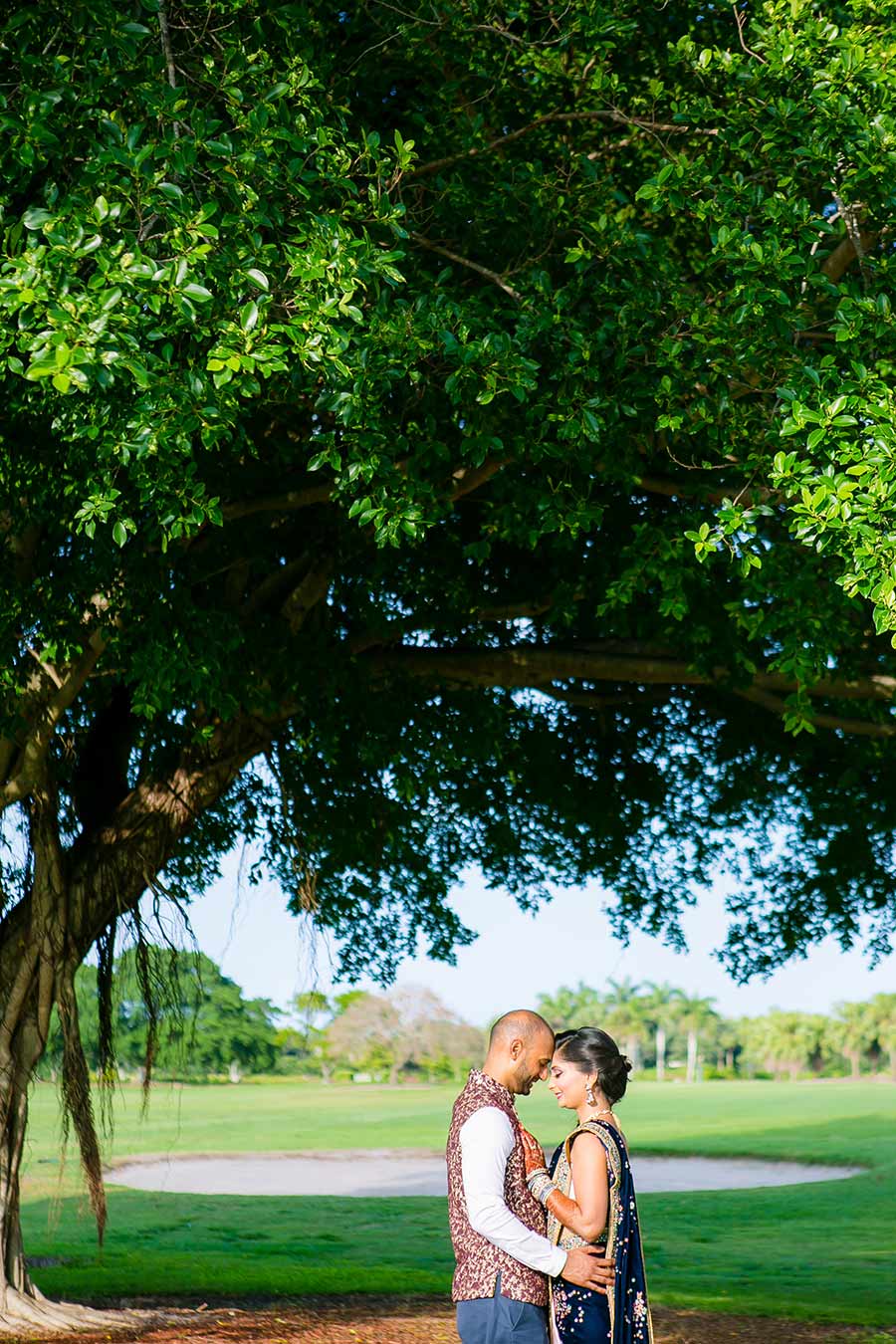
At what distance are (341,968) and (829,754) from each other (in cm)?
483

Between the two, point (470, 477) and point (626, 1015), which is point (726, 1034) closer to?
point (626, 1015)

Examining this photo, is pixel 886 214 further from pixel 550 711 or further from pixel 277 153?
pixel 550 711

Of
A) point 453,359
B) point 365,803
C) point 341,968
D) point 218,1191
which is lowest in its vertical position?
point 218,1191

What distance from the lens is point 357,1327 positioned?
403 inches

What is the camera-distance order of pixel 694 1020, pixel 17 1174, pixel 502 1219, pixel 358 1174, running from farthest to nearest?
pixel 694 1020 < pixel 358 1174 < pixel 17 1174 < pixel 502 1219

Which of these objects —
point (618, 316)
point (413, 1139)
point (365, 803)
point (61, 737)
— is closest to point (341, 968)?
point (365, 803)

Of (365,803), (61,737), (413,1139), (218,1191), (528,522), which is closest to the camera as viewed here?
(528,522)

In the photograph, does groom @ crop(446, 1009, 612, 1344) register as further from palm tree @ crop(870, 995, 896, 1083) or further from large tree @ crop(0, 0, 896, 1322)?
palm tree @ crop(870, 995, 896, 1083)

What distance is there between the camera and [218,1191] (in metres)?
32.9

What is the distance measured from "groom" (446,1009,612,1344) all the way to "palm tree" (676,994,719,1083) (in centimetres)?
8083

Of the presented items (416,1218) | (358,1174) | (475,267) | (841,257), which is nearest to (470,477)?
(475,267)

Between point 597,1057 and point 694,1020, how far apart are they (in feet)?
269

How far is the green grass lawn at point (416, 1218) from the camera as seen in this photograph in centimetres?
1395

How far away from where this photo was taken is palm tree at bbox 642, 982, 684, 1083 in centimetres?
8188
